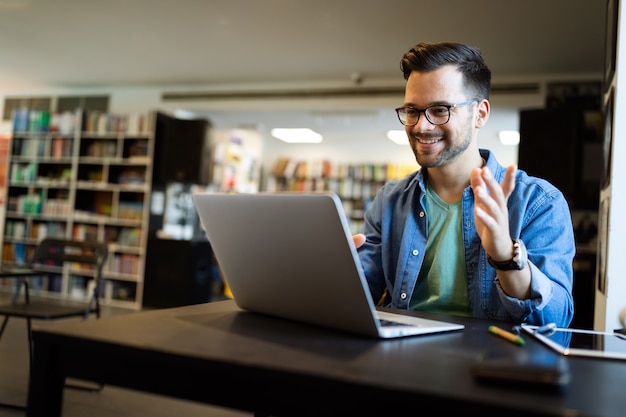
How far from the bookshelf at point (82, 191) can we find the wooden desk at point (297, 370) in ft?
21.0

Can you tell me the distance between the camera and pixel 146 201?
700 centimetres

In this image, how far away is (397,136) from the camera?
9.32 metres

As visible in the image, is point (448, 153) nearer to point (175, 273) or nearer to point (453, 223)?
point (453, 223)

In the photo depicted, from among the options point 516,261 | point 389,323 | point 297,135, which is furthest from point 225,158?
point 389,323

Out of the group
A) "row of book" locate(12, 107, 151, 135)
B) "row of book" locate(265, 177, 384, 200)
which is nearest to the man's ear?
"row of book" locate(12, 107, 151, 135)

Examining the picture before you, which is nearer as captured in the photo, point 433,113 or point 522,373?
point 522,373

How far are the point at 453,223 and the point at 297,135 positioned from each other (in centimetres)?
854

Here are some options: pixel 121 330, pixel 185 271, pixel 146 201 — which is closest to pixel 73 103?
pixel 146 201

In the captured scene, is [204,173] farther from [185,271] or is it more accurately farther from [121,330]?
[121,330]

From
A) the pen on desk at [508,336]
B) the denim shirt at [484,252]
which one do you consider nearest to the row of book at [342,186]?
the denim shirt at [484,252]

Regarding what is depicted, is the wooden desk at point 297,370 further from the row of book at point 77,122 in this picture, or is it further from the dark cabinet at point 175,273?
the row of book at point 77,122

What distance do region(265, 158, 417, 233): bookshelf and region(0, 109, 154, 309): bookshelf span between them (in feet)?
11.7

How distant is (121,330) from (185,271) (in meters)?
6.02

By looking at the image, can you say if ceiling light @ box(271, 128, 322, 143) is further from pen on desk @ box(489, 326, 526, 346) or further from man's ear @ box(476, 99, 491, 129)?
pen on desk @ box(489, 326, 526, 346)
